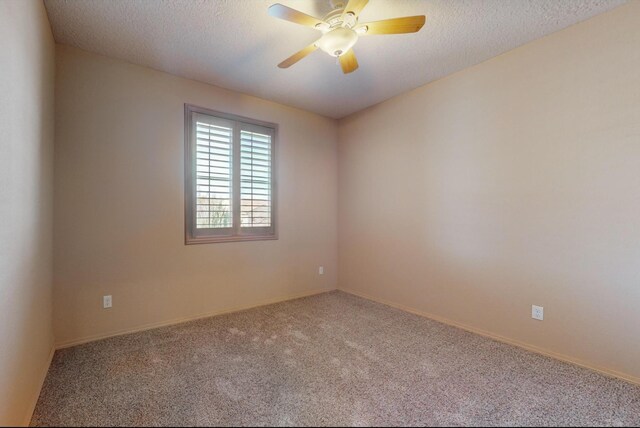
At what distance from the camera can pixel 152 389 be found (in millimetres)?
1847

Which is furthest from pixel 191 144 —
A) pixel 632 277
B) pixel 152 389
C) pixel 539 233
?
pixel 632 277

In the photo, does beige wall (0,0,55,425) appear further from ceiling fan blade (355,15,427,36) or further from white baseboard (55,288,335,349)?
ceiling fan blade (355,15,427,36)

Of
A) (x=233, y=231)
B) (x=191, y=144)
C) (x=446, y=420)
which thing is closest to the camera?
(x=446, y=420)

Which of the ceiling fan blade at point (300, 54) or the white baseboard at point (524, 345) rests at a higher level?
the ceiling fan blade at point (300, 54)

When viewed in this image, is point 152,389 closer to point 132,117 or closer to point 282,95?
point 132,117

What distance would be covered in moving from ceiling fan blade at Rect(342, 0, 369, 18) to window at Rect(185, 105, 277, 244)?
191cm

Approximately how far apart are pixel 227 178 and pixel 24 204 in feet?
5.88

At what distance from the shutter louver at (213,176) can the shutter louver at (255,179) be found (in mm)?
155

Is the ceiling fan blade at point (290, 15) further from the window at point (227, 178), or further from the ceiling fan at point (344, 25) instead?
the window at point (227, 178)

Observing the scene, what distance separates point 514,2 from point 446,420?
8.64 feet

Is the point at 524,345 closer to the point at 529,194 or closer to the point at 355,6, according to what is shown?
the point at 529,194

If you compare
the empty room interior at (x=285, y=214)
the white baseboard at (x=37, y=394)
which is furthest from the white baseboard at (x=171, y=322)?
the white baseboard at (x=37, y=394)

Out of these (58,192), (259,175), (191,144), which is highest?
(191,144)

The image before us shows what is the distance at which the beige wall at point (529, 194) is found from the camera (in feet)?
6.76
